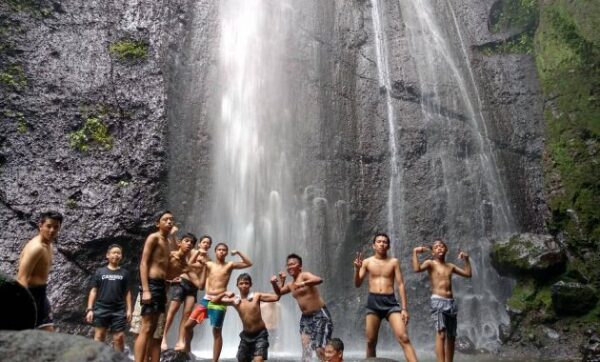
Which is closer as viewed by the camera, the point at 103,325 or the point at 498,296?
the point at 103,325

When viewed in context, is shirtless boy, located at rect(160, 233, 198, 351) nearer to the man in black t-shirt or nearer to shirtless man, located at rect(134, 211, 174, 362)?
shirtless man, located at rect(134, 211, 174, 362)

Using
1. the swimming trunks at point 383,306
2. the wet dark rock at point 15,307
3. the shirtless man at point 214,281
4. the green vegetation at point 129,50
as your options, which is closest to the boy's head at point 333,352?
the swimming trunks at point 383,306

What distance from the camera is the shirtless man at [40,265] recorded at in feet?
15.2

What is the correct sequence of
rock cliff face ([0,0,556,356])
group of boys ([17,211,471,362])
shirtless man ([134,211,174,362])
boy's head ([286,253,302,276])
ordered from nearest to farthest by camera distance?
group of boys ([17,211,471,362])
shirtless man ([134,211,174,362])
boy's head ([286,253,302,276])
rock cliff face ([0,0,556,356])

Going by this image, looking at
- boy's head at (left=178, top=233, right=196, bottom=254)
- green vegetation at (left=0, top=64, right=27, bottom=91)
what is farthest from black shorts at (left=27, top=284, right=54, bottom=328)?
green vegetation at (left=0, top=64, right=27, bottom=91)

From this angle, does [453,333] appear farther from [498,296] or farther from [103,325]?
[498,296]

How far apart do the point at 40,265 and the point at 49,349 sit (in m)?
2.13

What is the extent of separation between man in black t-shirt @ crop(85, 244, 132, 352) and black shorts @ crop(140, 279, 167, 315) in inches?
55.3

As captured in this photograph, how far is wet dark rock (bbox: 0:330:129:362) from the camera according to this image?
284 cm

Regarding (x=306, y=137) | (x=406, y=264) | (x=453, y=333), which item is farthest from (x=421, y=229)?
(x=453, y=333)

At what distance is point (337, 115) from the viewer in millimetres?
13984

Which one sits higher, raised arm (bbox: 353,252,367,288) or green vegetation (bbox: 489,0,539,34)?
green vegetation (bbox: 489,0,539,34)

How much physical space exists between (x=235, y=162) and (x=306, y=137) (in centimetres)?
210

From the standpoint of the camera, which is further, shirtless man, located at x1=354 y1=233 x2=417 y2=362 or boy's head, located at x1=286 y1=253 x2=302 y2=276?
boy's head, located at x1=286 y1=253 x2=302 y2=276
